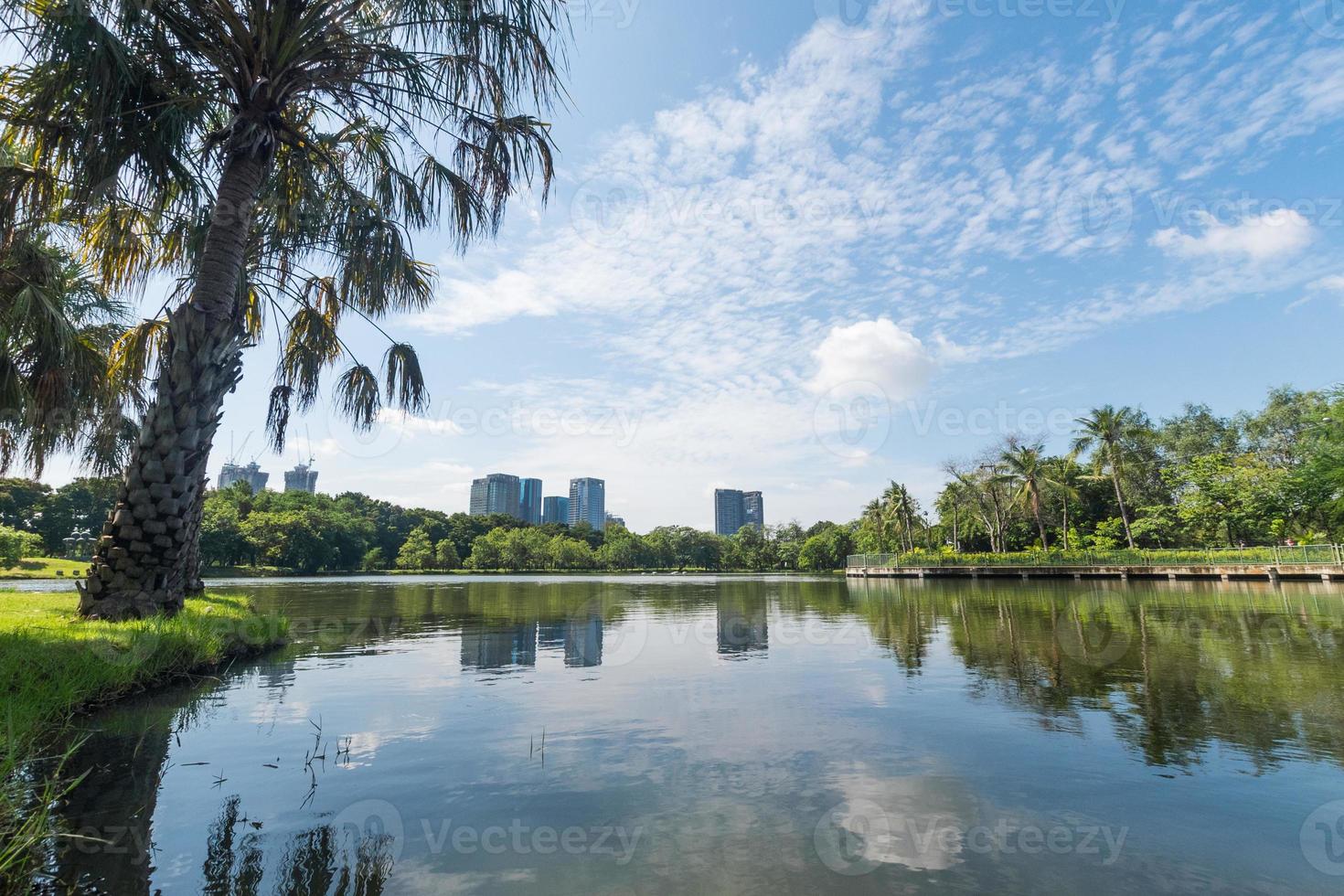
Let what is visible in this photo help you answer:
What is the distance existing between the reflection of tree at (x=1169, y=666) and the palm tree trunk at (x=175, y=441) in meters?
12.1

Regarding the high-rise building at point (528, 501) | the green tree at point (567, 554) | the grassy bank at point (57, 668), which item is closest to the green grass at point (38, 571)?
the grassy bank at point (57, 668)

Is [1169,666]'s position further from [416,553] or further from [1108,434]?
[416,553]

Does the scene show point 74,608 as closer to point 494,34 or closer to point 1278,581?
point 494,34

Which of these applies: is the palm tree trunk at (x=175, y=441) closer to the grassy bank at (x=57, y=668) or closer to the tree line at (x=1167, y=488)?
the grassy bank at (x=57, y=668)

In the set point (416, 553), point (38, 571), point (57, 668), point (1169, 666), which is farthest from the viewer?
point (416, 553)

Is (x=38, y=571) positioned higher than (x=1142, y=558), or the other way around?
(x=1142, y=558)

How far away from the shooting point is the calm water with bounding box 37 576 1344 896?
410cm

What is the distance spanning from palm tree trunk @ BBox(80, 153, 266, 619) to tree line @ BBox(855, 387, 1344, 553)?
45.4 meters

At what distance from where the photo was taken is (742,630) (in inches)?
744

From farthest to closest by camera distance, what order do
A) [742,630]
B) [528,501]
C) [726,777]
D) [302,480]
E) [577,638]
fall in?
[528,501] → [302,480] → [742,630] → [577,638] → [726,777]

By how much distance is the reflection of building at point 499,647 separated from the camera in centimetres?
1231

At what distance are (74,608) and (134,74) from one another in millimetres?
8038

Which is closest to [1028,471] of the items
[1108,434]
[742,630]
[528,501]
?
[1108,434]

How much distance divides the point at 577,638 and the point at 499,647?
2509 mm
